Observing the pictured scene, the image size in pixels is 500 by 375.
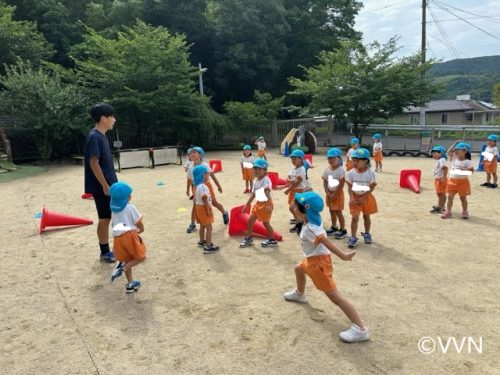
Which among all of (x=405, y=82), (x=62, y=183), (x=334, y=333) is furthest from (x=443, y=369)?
(x=405, y=82)

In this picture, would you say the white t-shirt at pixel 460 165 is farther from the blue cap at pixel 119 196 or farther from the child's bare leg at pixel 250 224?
the blue cap at pixel 119 196

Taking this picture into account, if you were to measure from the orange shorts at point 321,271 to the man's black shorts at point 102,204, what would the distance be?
2851 mm

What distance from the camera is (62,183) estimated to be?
1323 cm

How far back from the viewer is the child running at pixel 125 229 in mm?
4355

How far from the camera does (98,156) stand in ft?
16.4

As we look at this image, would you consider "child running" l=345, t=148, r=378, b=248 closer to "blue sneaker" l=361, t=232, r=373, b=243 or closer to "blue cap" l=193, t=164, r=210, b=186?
"blue sneaker" l=361, t=232, r=373, b=243

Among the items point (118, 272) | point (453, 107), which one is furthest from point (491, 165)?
point (453, 107)

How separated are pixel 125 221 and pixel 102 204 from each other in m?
0.92

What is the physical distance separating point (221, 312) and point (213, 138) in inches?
877

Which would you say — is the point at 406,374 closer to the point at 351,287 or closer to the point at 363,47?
the point at 351,287

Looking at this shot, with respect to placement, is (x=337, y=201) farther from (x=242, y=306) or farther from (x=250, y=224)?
(x=242, y=306)

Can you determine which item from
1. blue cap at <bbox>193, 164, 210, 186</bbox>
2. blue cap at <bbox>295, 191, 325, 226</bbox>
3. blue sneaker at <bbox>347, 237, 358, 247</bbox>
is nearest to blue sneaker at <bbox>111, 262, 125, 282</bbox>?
blue cap at <bbox>193, 164, 210, 186</bbox>

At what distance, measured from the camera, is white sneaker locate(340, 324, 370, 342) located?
341 centimetres

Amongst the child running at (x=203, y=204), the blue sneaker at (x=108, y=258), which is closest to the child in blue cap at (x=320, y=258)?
the child running at (x=203, y=204)
